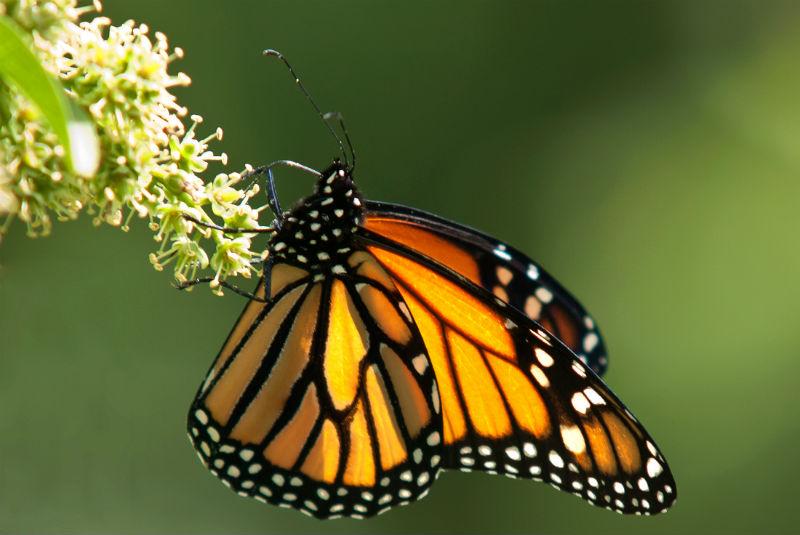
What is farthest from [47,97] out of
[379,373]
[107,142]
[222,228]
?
[379,373]

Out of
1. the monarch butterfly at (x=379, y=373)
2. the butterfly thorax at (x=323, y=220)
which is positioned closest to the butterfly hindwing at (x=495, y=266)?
the monarch butterfly at (x=379, y=373)

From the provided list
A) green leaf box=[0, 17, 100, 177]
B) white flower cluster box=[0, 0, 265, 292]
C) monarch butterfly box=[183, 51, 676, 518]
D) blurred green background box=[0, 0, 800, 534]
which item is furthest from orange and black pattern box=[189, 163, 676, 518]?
blurred green background box=[0, 0, 800, 534]

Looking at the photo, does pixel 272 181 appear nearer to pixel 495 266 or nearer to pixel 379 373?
pixel 379 373

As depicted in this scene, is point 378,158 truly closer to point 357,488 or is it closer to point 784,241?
point 784,241

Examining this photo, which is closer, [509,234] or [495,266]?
[495,266]

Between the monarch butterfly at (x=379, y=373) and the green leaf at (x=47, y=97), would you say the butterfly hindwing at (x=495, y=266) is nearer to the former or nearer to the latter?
the monarch butterfly at (x=379, y=373)

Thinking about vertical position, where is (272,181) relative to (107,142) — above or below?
above

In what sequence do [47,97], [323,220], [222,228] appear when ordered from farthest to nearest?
[323,220] < [222,228] < [47,97]
